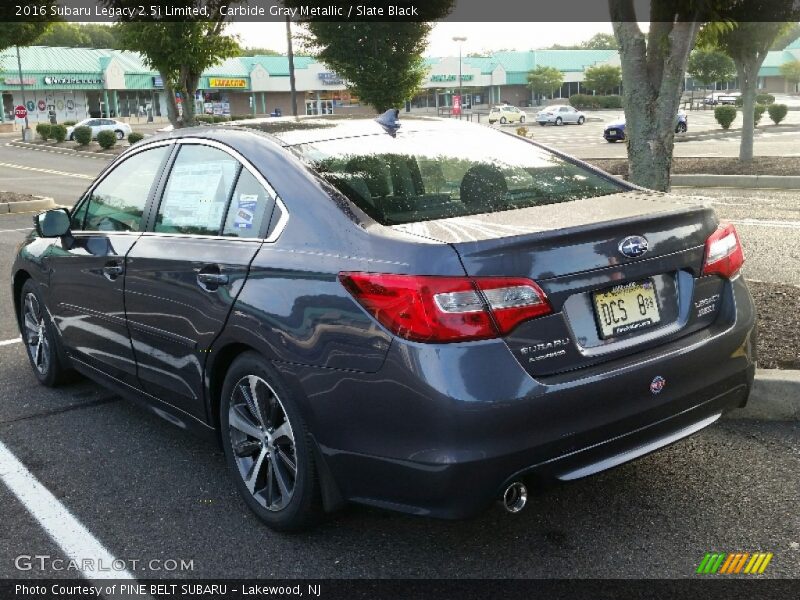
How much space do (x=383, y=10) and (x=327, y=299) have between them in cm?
2351

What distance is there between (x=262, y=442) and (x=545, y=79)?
91996 millimetres

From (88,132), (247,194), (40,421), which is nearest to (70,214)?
(40,421)

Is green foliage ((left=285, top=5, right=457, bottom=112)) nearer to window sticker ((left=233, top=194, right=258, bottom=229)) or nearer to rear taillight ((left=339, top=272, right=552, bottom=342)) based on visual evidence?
window sticker ((left=233, top=194, right=258, bottom=229))

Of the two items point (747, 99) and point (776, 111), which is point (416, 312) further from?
point (776, 111)

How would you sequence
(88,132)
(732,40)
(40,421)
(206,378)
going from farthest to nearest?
(88,132)
(732,40)
(40,421)
(206,378)

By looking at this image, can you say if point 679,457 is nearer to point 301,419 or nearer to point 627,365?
point 627,365

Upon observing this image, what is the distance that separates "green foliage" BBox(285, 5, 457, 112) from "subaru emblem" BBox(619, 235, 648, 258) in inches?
906

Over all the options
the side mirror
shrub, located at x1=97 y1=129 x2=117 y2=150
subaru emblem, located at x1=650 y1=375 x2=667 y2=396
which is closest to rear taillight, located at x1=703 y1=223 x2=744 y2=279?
subaru emblem, located at x1=650 y1=375 x2=667 y2=396

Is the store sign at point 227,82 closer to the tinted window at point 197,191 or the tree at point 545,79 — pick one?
the tree at point 545,79

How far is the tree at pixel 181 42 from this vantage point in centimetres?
1861

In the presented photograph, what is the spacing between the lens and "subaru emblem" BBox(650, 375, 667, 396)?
3.11 metres

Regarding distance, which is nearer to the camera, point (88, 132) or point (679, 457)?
point (679, 457)

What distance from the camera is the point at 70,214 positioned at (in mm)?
5055

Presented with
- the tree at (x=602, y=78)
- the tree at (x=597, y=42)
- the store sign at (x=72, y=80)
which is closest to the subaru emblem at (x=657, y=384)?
the store sign at (x=72, y=80)
